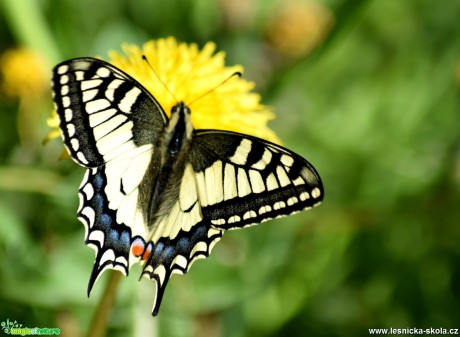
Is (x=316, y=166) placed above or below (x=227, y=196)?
above

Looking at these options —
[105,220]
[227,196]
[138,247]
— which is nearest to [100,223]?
[105,220]

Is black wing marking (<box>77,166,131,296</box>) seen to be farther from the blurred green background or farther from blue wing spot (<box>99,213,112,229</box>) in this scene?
the blurred green background

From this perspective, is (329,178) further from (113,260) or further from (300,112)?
(113,260)

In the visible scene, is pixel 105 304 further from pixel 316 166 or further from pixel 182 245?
pixel 316 166

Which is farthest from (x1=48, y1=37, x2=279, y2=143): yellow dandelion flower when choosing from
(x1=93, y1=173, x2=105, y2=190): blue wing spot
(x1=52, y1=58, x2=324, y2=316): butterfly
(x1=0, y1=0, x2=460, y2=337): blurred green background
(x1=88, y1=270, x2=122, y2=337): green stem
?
(x1=0, y1=0, x2=460, y2=337): blurred green background

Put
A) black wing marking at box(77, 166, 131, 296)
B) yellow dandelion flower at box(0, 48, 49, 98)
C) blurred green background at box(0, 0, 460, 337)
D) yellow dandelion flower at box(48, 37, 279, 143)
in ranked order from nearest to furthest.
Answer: black wing marking at box(77, 166, 131, 296), yellow dandelion flower at box(48, 37, 279, 143), blurred green background at box(0, 0, 460, 337), yellow dandelion flower at box(0, 48, 49, 98)
